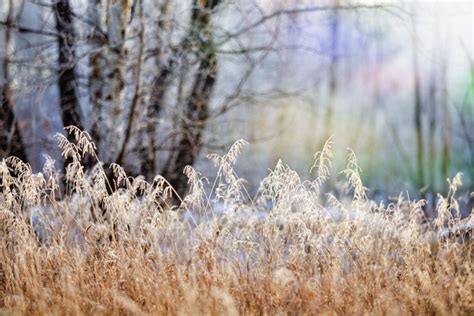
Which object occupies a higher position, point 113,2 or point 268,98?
point 113,2

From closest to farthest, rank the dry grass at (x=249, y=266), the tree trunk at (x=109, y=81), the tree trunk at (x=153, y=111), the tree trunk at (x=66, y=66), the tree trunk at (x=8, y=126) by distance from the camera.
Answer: the dry grass at (x=249, y=266) → the tree trunk at (x=109, y=81) → the tree trunk at (x=66, y=66) → the tree trunk at (x=153, y=111) → the tree trunk at (x=8, y=126)

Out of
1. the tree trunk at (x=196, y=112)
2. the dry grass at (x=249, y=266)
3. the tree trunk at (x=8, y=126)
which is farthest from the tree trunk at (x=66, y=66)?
the dry grass at (x=249, y=266)

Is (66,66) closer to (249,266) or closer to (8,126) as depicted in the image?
(8,126)

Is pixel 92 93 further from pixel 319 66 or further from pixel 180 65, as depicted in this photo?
pixel 319 66

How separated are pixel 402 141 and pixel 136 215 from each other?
11447mm

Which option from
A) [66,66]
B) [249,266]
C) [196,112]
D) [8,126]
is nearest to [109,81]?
[66,66]

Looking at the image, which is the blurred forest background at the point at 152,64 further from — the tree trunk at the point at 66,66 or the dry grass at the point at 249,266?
the dry grass at the point at 249,266

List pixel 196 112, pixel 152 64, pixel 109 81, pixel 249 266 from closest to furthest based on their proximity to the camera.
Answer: pixel 249 266 → pixel 109 81 → pixel 152 64 → pixel 196 112

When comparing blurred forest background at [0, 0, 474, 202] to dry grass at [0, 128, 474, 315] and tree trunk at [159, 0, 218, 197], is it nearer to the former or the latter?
tree trunk at [159, 0, 218, 197]

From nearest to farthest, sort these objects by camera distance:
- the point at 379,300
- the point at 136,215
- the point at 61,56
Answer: the point at 379,300
the point at 136,215
the point at 61,56

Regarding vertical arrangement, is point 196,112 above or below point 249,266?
above

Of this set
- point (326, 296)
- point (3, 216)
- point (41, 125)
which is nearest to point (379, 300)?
point (326, 296)

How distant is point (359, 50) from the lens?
13.6m

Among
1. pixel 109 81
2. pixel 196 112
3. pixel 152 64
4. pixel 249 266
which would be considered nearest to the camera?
pixel 249 266
